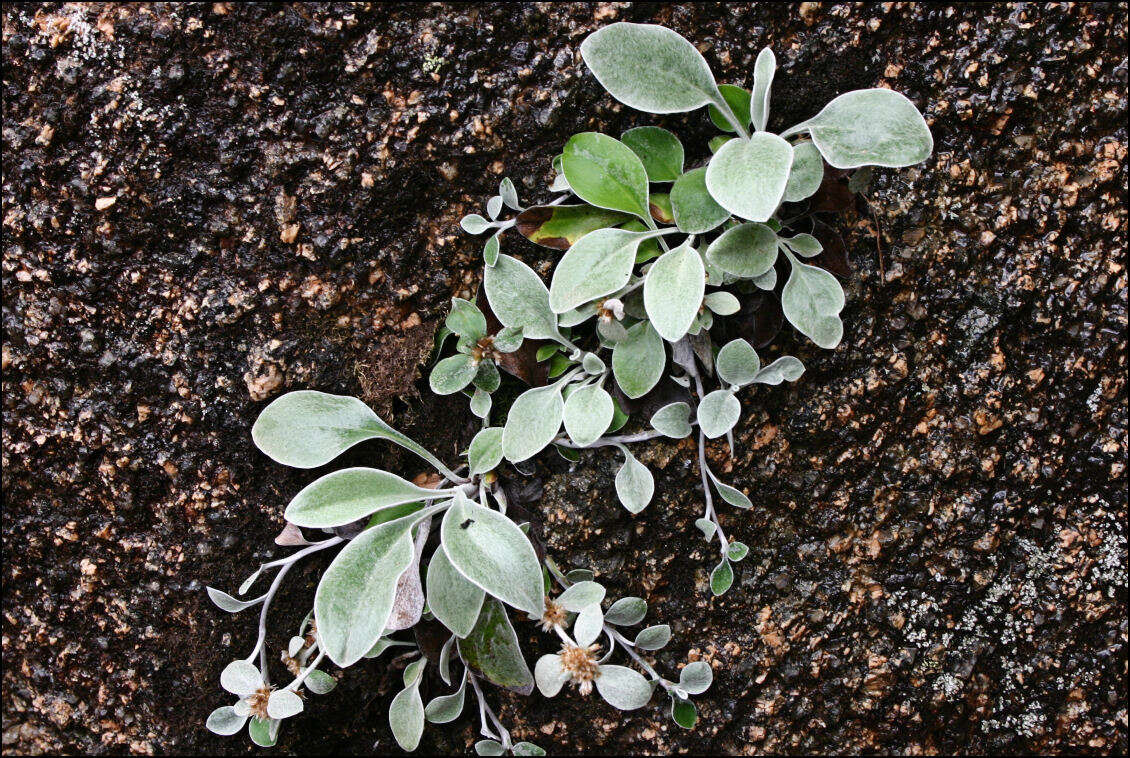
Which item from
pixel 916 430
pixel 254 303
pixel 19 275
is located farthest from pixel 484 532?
pixel 19 275

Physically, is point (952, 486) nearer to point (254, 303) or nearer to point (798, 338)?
point (798, 338)

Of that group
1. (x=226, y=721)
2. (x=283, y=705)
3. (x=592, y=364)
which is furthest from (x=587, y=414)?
(x=226, y=721)

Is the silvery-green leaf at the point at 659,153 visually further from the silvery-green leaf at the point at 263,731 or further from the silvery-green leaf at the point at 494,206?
the silvery-green leaf at the point at 263,731

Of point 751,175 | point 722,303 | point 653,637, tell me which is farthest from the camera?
point 653,637

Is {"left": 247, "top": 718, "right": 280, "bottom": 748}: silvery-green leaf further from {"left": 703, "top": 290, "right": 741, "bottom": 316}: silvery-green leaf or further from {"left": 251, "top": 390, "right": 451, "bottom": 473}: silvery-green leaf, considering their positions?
{"left": 703, "top": 290, "right": 741, "bottom": 316}: silvery-green leaf

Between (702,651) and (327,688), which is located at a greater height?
(327,688)

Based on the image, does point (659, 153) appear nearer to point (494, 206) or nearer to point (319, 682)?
point (494, 206)
